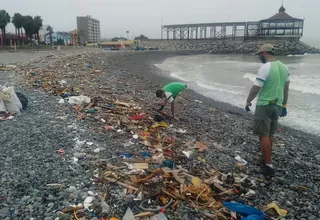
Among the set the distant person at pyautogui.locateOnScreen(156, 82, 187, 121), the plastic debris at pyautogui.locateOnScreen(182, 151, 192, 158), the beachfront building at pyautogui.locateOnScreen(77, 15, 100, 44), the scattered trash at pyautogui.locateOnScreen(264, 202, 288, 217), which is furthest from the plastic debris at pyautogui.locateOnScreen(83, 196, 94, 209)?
the beachfront building at pyautogui.locateOnScreen(77, 15, 100, 44)

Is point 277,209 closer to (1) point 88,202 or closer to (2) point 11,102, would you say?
(1) point 88,202

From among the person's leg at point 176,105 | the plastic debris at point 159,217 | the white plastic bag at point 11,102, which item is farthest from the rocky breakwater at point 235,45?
the plastic debris at point 159,217

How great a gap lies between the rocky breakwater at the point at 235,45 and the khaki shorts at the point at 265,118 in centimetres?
6610

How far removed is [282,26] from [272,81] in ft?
252

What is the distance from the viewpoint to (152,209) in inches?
136

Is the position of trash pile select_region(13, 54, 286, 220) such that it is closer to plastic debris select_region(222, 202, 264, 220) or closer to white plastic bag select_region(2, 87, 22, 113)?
plastic debris select_region(222, 202, 264, 220)

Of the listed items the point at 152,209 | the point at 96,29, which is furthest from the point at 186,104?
the point at 96,29

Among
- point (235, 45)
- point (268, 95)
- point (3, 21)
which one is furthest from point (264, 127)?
point (235, 45)

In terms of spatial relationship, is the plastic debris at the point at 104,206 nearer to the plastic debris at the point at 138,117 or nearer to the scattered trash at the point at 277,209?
the scattered trash at the point at 277,209

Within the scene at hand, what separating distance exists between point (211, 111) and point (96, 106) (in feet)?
14.9

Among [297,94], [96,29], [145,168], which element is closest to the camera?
[145,168]

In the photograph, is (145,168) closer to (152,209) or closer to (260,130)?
(152,209)

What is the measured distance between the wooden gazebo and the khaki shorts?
246 ft

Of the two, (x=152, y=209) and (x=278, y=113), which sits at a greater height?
(x=278, y=113)
